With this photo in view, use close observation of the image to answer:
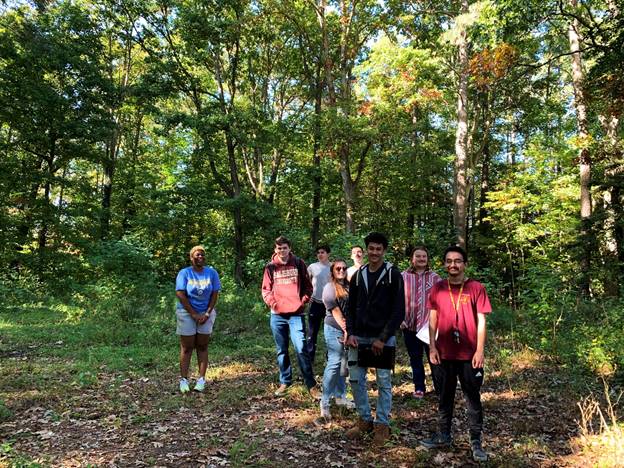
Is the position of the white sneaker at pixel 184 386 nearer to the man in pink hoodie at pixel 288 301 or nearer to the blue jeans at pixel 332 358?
the man in pink hoodie at pixel 288 301

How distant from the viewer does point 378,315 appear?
437 cm

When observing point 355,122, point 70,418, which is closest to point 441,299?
point 70,418

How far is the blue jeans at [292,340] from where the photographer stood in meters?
5.77

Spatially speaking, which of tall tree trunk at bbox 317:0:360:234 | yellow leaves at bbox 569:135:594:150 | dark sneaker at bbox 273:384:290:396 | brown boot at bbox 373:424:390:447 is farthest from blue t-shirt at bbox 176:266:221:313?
yellow leaves at bbox 569:135:594:150

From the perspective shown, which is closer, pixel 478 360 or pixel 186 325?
pixel 478 360

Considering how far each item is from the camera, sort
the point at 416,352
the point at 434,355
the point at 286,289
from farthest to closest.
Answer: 1. the point at 286,289
2. the point at 416,352
3. the point at 434,355

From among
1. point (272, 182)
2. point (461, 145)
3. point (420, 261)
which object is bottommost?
point (420, 261)

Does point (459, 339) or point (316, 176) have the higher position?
point (316, 176)

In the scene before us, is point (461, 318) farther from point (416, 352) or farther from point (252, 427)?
point (252, 427)

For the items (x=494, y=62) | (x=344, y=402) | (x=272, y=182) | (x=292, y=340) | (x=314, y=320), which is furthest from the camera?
(x=272, y=182)

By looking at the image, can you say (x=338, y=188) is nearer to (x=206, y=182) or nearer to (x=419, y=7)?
(x=206, y=182)

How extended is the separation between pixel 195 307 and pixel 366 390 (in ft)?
9.34

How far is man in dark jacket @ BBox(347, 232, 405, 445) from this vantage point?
4.34m

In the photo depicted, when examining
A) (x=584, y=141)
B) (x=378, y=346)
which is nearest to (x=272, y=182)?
(x=584, y=141)
